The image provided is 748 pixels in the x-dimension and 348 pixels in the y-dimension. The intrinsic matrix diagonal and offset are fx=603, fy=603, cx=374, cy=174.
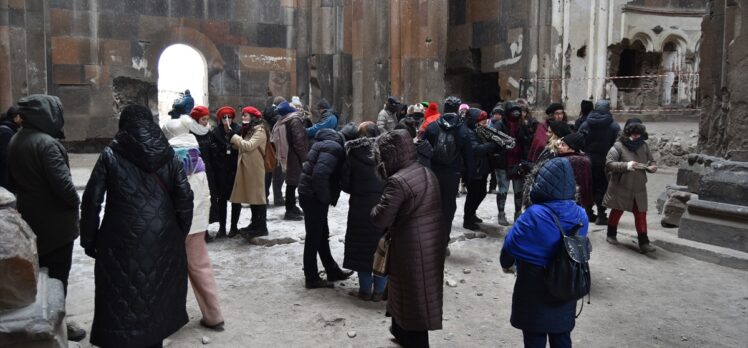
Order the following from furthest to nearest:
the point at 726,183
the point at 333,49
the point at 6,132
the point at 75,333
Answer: the point at 333,49 → the point at 726,183 → the point at 6,132 → the point at 75,333

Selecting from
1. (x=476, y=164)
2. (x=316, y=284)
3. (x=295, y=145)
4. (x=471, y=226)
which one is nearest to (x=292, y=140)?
(x=295, y=145)

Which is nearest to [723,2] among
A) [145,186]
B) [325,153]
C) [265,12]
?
[325,153]

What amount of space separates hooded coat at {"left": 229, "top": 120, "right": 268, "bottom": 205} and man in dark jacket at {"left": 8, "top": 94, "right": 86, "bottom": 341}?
9.33 feet

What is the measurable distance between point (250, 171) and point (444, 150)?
2.27 m

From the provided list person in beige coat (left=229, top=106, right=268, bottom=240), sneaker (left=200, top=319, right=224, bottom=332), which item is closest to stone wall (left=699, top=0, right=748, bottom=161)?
person in beige coat (left=229, top=106, right=268, bottom=240)

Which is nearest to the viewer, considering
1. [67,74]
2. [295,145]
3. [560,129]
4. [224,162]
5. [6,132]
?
[560,129]

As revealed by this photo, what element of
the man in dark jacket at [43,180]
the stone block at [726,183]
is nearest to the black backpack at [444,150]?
the stone block at [726,183]

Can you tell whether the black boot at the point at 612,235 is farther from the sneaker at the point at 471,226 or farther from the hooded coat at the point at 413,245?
the hooded coat at the point at 413,245

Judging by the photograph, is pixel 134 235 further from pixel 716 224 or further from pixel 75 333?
pixel 716 224

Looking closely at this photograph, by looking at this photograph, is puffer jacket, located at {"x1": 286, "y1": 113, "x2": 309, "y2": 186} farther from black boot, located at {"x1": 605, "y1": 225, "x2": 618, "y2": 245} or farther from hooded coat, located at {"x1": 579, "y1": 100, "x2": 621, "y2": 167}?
black boot, located at {"x1": 605, "y1": 225, "x2": 618, "y2": 245}

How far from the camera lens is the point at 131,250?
3.18 meters

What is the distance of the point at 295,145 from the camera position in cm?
765

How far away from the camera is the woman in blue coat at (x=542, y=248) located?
3125mm

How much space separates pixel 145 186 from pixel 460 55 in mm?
13602
